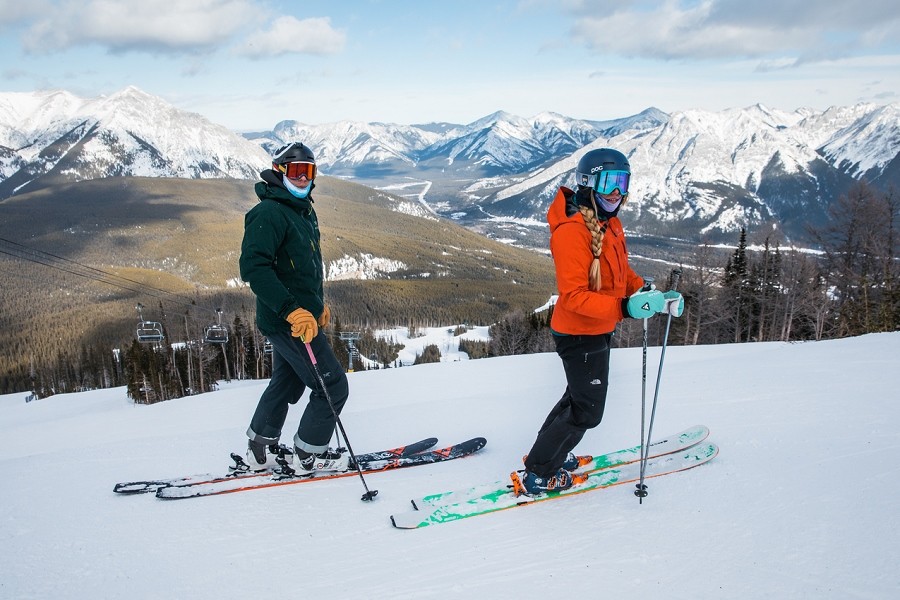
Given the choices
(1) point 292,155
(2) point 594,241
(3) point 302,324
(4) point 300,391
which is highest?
(1) point 292,155

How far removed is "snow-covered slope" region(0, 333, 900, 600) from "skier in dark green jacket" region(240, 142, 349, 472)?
1.75ft

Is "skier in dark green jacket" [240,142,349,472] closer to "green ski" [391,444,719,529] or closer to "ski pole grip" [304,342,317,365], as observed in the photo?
"ski pole grip" [304,342,317,365]

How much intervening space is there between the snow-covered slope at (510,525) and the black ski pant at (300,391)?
47 cm

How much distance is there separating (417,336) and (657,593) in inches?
4434

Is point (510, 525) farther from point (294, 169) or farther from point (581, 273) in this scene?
point (294, 169)

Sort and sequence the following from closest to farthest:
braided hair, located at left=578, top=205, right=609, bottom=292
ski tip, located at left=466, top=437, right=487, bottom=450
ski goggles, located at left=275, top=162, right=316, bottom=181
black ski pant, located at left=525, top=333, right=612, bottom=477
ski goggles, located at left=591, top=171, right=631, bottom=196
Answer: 1. braided hair, located at left=578, top=205, right=609, bottom=292
2. ski goggles, located at left=591, top=171, right=631, bottom=196
3. black ski pant, located at left=525, top=333, right=612, bottom=477
4. ski goggles, located at left=275, top=162, right=316, bottom=181
5. ski tip, located at left=466, top=437, right=487, bottom=450

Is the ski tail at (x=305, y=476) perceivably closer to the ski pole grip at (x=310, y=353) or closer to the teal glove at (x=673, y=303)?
the ski pole grip at (x=310, y=353)

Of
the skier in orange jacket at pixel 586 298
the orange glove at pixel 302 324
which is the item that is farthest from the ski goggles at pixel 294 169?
the skier in orange jacket at pixel 586 298

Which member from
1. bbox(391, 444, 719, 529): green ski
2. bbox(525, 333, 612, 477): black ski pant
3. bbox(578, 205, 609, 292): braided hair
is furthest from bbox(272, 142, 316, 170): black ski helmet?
bbox(391, 444, 719, 529): green ski

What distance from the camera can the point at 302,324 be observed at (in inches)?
159

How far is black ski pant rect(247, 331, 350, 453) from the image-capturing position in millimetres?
4484

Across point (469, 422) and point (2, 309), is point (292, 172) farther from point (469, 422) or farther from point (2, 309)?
point (2, 309)

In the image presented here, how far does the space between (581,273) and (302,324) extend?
2.09m

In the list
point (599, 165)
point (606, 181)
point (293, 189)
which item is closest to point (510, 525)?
point (606, 181)
